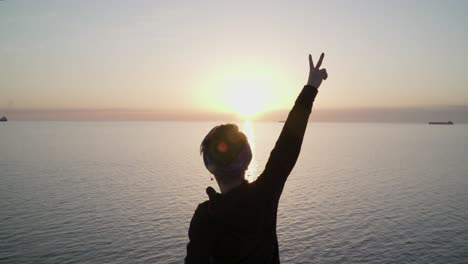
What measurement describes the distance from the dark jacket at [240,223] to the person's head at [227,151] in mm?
180

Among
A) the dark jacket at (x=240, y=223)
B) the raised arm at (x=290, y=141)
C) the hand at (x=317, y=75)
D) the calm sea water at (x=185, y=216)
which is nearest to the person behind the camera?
the dark jacket at (x=240, y=223)

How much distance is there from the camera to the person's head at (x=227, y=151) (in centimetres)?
338

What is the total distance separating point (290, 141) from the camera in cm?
360

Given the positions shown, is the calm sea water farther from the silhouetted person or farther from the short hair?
the short hair

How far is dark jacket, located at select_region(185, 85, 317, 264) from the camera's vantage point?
3.32 meters

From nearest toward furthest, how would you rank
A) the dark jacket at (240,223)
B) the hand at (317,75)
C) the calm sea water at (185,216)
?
the dark jacket at (240,223) < the hand at (317,75) < the calm sea water at (185,216)

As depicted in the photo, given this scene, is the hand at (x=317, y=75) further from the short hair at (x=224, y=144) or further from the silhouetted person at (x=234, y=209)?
the short hair at (x=224, y=144)

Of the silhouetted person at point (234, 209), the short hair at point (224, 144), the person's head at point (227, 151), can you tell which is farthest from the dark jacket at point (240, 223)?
the short hair at point (224, 144)

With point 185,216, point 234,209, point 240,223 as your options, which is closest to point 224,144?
point 234,209

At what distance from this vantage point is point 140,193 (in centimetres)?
6481

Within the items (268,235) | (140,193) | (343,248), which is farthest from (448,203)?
(268,235)

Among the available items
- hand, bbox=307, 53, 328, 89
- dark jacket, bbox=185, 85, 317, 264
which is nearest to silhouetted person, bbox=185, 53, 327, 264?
dark jacket, bbox=185, 85, 317, 264

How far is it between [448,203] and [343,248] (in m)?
28.9

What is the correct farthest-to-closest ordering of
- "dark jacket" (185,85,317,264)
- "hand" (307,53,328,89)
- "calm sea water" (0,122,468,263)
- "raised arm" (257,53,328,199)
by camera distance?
"calm sea water" (0,122,468,263) → "hand" (307,53,328,89) → "raised arm" (257,53,328,199) → "dark jacket" (185,85,317,264)
